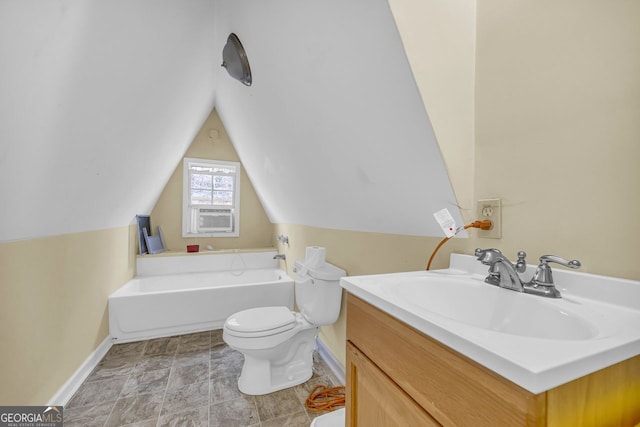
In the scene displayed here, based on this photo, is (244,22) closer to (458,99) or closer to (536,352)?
(458,99)

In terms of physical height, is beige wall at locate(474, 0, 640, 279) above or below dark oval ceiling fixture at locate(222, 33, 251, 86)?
below

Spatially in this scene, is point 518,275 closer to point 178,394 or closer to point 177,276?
point 178,394

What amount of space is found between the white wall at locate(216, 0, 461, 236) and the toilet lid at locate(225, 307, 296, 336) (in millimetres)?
742

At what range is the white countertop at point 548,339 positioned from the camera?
39 cm

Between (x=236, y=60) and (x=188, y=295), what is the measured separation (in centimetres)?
204

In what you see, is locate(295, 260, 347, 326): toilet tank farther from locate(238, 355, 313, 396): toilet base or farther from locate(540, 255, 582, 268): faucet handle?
locate(540, 255, 582, 268): faucet handle

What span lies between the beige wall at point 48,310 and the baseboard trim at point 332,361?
1.68m

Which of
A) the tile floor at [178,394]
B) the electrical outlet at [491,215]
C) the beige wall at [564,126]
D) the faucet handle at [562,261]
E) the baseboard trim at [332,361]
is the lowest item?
the tile floor at [178,394]

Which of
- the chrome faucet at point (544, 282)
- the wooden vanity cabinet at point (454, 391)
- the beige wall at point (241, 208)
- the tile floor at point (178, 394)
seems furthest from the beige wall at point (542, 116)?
the beige wall at point (241, 208)

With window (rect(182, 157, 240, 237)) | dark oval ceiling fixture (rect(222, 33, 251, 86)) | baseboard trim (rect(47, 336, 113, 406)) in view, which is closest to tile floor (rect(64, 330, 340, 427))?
baseboard trim (rect(47, 336, 113, 406))

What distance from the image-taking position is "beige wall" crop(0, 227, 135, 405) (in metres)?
1.22

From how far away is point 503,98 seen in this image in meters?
0.94

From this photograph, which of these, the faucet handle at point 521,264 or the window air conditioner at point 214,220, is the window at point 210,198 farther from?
the faucet handle at point 521,264

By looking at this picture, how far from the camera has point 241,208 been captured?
12.4 ft
